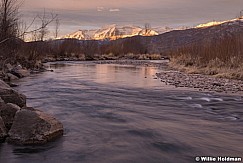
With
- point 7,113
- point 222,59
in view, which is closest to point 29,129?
point 7,113

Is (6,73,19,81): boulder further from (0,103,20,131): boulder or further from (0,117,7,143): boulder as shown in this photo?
(0,117,7,143): boulder

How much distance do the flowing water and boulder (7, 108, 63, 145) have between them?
207mm

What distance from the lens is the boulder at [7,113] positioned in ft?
23.5

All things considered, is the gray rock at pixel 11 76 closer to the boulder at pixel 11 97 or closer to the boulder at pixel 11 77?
the boulder at pixel 11 77

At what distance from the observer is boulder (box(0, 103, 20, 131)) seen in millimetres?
7168

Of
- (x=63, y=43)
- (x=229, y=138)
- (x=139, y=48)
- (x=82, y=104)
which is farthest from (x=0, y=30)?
(x=139, y=48)

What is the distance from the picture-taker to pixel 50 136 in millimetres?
6508

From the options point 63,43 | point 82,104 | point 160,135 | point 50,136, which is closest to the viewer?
point 50,136

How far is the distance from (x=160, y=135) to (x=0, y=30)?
11.2 m

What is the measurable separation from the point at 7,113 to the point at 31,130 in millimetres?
1410

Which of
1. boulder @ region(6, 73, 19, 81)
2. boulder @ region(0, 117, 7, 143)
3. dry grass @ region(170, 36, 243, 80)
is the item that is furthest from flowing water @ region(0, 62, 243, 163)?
dry grass @ region(170, 36, 243, 80)

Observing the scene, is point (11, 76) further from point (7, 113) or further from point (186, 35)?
point (186, 35)

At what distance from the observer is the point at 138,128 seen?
762cm

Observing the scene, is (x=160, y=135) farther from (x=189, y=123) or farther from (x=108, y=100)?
(x=108, y=100)
